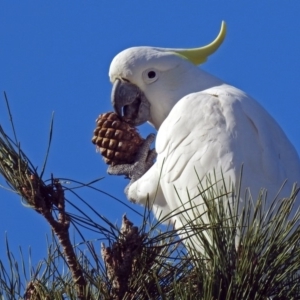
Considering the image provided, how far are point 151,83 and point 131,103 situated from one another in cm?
13

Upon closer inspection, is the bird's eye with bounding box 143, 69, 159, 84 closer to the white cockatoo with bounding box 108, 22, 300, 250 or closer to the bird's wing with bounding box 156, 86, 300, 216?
the white cockatoo with bounding box 108, 22, 300, 250

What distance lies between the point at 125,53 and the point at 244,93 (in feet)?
2.11

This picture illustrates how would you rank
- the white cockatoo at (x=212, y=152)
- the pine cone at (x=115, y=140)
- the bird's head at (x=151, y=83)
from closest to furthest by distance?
the white cockatoo at (x=212, y=152), the pine cone at (x=115, y=140), the bird's head at (x=151, y=83)

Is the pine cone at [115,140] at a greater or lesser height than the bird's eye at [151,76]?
lesser

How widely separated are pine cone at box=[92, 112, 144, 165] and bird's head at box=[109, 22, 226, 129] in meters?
0.24

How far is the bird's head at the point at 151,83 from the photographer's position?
11.7 ft

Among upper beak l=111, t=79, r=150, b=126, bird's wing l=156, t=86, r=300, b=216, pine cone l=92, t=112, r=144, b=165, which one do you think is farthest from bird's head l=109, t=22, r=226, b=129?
bird's wing l=156, t=86, r=300, b=216

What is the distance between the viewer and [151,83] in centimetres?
358

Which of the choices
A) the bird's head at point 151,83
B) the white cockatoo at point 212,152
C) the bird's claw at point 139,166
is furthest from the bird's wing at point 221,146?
the bird's head at point 151,83

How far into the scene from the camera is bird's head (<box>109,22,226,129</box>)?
11.7 feet

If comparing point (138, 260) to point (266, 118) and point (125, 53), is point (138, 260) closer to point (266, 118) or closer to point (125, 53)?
point (266, 118)

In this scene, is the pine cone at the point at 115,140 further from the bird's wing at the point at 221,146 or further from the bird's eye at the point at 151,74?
the bird's eye at the point at 151,74

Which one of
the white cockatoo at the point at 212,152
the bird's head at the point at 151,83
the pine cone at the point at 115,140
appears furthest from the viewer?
the bird's head at the point at 151,83

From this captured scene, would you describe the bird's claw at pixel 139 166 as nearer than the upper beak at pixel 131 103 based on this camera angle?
Yes
